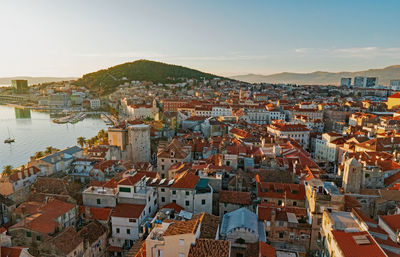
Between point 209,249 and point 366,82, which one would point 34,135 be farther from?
point 366,82

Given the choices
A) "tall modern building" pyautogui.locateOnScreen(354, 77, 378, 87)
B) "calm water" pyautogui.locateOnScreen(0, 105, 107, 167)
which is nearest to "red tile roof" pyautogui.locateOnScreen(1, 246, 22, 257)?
"calm water" pyautogui.locateOnScreen(0, 105, 107, 167)

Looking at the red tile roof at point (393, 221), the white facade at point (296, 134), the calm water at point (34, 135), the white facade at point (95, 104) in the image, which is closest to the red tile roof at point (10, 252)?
the red tile roof at point (393, 221)

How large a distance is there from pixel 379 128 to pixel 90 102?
81650mm

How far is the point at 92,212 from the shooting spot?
1294 centimetres

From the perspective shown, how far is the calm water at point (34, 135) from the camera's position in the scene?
3666 cm

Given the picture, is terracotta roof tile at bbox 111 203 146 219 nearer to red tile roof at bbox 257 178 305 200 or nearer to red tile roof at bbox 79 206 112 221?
red tile roof at bbox 79 206 112 221

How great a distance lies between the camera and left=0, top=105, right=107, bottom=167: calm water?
3666 cm

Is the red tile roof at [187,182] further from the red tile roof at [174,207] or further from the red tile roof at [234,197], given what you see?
the red tile roof at [234,197]

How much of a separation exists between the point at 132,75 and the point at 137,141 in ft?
335

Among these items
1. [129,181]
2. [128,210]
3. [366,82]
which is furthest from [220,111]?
[366,82]

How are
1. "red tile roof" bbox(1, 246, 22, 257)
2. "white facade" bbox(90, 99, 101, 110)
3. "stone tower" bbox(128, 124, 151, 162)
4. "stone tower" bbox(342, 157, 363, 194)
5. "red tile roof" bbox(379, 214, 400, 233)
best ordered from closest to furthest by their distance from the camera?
1. "red tile roof" bbox(1, 246, 22, 257)
2. "red tile roof" bbox(379, 214, 400, 233)
3. "stone tower" bbox(342, 157, 363, 194)
4. "stone tower" bbox(128, 124, 151, 162)
5. "white facade" bbox(90, 99, 101, 110)

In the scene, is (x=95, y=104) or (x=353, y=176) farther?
(x=95, y=104)

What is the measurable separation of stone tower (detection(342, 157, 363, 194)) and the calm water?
1315 inches

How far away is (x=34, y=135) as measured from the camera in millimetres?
49594
